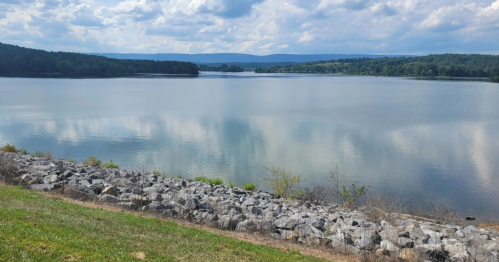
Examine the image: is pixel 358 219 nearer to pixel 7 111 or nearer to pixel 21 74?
pixel 7 111

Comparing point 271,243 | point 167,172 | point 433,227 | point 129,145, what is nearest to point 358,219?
point 433,227

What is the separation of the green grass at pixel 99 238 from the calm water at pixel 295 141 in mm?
9725

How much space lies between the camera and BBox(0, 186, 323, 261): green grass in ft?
21.4

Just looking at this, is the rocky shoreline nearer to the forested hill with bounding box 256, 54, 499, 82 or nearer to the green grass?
the green grass

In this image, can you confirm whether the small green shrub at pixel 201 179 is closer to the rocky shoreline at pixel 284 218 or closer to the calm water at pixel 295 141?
the calm water at pixel 295 141

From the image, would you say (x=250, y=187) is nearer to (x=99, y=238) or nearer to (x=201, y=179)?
(x=201, y=179)

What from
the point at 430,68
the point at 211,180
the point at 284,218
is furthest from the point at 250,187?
the point at 430,68

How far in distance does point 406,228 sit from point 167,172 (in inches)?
486

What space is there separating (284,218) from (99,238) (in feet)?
17.4

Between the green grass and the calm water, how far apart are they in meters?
9.73

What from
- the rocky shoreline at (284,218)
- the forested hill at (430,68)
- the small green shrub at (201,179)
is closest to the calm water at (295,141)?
the small green shrub at (201,179)

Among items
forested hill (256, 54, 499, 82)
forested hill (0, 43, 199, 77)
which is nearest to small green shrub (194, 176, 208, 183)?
forested hill (256, 54, 499, 82)

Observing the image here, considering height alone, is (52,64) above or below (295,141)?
above

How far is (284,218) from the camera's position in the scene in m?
11.6
